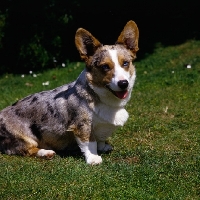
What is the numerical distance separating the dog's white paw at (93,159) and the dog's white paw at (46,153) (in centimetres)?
50

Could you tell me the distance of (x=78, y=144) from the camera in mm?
5625

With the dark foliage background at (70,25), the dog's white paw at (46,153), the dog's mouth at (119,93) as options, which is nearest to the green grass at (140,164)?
the dog's white paw at (46,153)

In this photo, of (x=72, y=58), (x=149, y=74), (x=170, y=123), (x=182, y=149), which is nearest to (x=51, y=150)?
(x=182, y=149)

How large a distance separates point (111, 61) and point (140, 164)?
1.28 meters

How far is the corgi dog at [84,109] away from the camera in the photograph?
5.34 meters

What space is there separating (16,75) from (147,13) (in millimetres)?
4426

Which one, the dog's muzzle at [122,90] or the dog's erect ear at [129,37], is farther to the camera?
the dog's erect ear at [129,37]

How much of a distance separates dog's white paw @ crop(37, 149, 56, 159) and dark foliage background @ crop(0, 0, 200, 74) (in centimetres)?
661

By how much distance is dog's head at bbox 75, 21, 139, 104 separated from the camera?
205 inches

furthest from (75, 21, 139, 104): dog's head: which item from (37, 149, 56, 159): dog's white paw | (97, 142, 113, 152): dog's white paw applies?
(37, 149, 56, 159): dog's white paw

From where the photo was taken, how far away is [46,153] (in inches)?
225

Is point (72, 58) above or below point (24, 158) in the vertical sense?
below

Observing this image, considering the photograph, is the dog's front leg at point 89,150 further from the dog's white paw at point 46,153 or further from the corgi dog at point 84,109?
the dog's white paw at point 46,153

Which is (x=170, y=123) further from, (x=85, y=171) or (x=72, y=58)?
(x=72, y=58)
